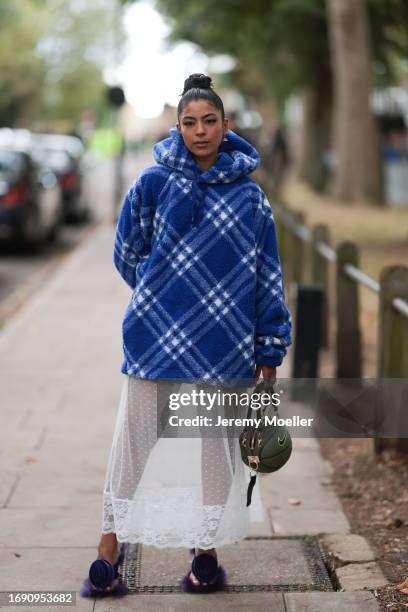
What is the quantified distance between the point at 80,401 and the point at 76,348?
192 cm

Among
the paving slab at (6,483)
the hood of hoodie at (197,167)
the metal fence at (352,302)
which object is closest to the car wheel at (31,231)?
the metal fence at (352,302)

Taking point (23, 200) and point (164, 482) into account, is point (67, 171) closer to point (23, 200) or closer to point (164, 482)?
point (23, 200)

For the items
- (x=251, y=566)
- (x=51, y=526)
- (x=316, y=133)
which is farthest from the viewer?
(x=316, y=133)

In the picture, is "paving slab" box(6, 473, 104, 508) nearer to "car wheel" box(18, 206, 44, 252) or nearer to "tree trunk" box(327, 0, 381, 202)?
"car wheel" box(18, 206, 44, 252)

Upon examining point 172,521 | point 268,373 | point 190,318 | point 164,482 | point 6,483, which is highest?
point 190,318

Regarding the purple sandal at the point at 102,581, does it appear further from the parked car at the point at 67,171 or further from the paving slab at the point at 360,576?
the parked car at the point at 67,171

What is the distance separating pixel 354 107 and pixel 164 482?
1884 centimetres

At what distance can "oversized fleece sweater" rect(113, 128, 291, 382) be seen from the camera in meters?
3.82

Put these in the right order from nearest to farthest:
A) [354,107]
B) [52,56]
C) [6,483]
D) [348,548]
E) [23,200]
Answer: [348,548] → [6,483] → [23,200] → [354,107] → [52,56]

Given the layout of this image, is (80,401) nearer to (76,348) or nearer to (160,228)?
(76,348)

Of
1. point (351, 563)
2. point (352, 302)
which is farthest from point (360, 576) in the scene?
point (352, 302)

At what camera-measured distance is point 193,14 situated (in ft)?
75.9

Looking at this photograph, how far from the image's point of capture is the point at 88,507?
516 centimetres

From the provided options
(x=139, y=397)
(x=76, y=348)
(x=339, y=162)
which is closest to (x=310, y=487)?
(x=139, y=397)
